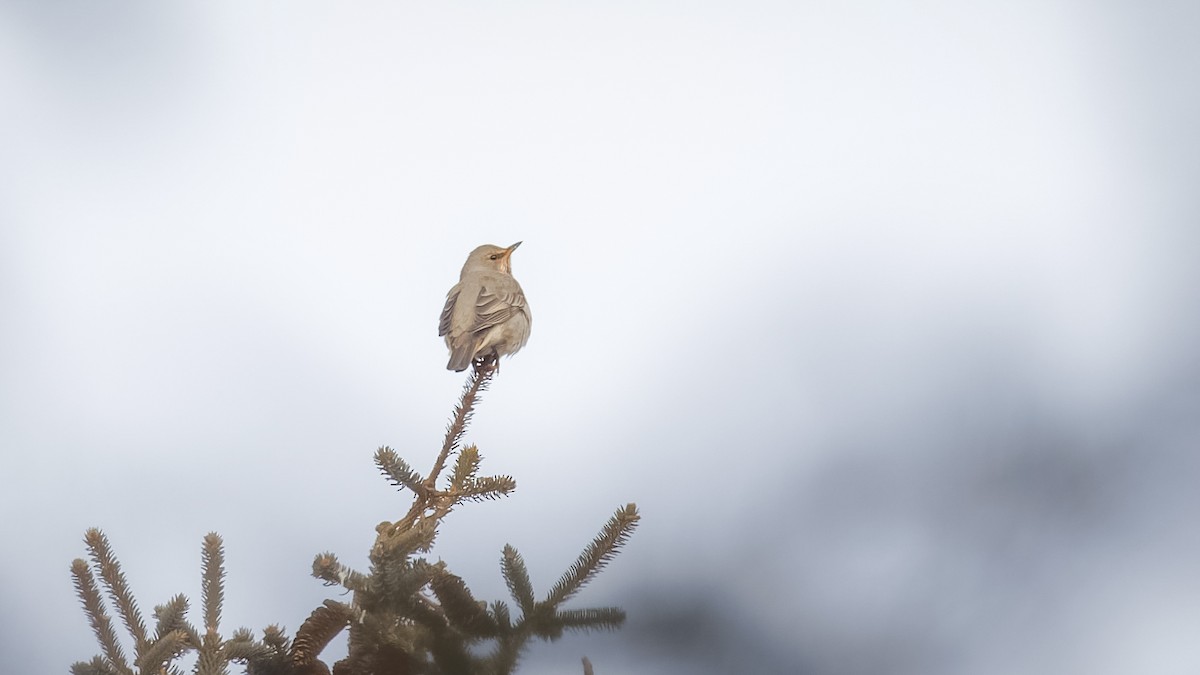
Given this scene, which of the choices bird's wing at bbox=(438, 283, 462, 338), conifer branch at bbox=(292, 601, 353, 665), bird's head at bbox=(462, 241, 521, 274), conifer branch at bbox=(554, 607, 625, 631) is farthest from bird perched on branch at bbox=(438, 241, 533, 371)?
conifer branch at bbox=(554, 607, 625, 631)

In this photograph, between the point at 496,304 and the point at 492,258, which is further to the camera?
the point at 492,258

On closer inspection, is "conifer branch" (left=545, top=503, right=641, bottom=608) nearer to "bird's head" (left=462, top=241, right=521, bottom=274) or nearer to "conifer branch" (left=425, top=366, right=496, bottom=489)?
"conifer branch" (left=425, top=366, right=496, bottom=489)

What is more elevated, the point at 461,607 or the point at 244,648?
the point at 461,607

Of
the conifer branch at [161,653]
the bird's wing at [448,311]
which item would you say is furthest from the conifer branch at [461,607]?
the bird's wing at [448,311]

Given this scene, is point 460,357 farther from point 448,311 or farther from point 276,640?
point 276,640

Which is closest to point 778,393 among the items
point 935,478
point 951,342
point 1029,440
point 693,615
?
point 951,342

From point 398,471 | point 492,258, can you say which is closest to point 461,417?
point 398,471

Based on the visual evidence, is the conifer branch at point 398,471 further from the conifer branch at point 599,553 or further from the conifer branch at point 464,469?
the conifer branch at point 599,553
